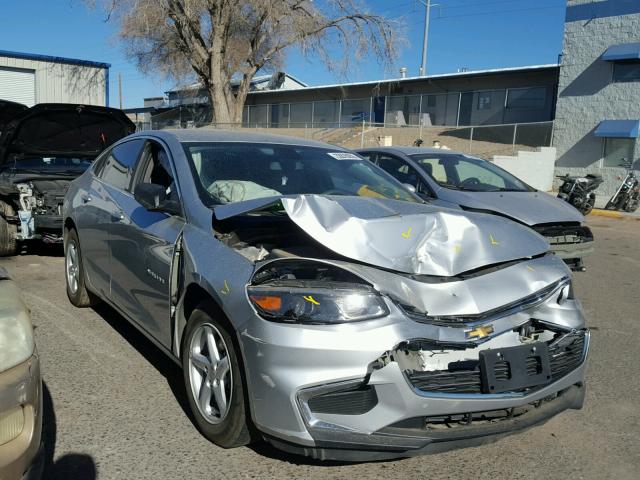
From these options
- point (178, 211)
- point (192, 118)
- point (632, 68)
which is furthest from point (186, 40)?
point (178, 211)

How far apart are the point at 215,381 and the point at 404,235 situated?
1186 millimetres

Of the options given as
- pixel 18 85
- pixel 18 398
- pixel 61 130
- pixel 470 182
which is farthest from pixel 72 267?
pixel 18 85

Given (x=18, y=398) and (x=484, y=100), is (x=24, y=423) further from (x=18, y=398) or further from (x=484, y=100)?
(x=484, y=100)

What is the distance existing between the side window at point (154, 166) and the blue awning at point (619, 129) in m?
18.9

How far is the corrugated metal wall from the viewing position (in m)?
23.2

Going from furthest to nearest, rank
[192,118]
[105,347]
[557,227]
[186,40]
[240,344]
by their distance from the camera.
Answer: [192,118] < [186,40] < [557,227] < [105,347] < [240,344]

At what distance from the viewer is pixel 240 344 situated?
2611 millimetres

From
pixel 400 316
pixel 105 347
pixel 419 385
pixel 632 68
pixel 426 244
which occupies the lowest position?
pixel 105 347

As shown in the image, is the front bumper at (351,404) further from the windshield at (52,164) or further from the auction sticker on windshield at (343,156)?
the windshield at (52,164)

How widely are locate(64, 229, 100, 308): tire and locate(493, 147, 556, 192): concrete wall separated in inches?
599

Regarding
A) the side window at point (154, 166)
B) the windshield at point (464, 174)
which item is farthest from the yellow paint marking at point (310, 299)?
the windshield at point (464, 174)

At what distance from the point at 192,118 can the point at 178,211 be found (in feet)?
150

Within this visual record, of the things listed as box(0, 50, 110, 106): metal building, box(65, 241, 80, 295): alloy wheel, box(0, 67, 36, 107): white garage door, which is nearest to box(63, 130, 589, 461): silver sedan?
box(65, 241, 80, 295): alloy wheel

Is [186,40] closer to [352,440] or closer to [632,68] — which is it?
[632,68]
